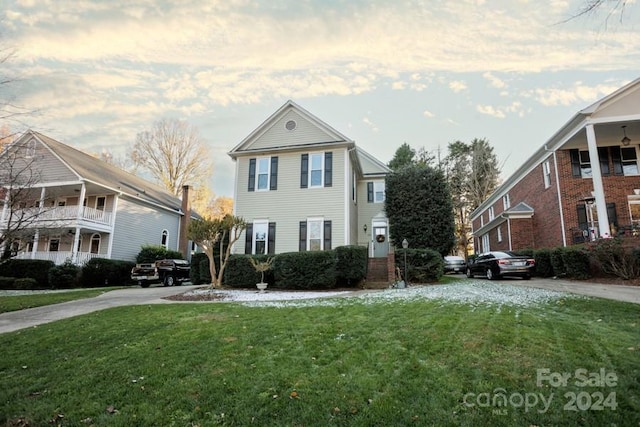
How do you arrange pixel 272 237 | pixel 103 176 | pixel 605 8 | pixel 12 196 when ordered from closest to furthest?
pixel 605 8
pixel 12 196
pixel 272 237
pixel 103 176

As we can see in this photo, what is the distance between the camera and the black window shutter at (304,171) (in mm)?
17655

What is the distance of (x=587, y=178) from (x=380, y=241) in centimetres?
1152

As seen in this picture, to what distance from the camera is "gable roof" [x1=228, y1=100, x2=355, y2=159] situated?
17859 mm

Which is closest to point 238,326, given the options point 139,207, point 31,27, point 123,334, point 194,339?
point 194,339

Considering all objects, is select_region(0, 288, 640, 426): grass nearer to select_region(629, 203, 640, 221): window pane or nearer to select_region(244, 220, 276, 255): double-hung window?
select_region(244, 220, 276, 255): double-hung window

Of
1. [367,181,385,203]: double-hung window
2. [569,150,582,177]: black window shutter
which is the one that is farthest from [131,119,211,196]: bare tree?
[569,150,582,177]: black window shutter

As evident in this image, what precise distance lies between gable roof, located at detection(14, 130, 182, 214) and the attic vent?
1272 cm

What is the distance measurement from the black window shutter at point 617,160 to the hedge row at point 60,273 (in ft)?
93.4

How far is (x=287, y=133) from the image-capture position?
18.4m

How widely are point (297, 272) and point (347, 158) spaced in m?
6.95

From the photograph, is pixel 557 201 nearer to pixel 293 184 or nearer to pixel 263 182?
pixel 293 184

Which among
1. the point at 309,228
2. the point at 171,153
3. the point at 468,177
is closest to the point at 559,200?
the point at 309,228

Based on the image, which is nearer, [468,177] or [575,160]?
[575,160]

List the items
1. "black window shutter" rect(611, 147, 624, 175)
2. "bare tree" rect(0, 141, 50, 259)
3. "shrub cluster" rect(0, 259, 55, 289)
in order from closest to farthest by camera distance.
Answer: "bare tree" rect(0, 141, 50, 259) < "black window shutter" rect(611, 147, 624, 175) < "shrub cluster" rect(0, 259, 55, 289)
